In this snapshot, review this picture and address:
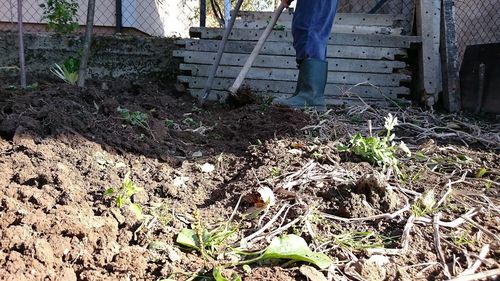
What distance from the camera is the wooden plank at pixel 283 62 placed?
4.30 metres

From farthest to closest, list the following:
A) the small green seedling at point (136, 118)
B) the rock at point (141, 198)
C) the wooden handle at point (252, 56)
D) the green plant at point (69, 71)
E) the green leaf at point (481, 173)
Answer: the green plant at point (69, 71), the wooden handle at point (252, 56), the small green seedling at point (136, 118), the green leaf at point (481, 173), the rock at point (141, 198)

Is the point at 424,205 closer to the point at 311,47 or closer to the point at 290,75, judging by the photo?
the point at 311,47

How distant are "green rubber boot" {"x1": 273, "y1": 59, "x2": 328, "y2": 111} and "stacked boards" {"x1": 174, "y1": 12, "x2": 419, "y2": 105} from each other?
0.70 metres

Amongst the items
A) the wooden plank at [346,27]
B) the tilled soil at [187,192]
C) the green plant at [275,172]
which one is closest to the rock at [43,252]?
the tilled soil at [187,192]

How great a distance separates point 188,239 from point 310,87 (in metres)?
2.15

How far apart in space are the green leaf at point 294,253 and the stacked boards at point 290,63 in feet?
9.18

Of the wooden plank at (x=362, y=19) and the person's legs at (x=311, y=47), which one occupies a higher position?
the wooden plank at (x=362, y=19)

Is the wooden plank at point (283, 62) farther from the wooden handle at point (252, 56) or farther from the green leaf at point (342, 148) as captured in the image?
the green leaf at point (342, 148)

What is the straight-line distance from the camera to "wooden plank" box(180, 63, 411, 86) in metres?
Answer: 4.28

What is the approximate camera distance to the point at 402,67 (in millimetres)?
4316

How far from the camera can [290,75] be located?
4379 millimetres

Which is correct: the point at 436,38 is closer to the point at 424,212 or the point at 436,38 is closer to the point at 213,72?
the point at 213,72

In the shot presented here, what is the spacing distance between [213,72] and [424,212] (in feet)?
9.05

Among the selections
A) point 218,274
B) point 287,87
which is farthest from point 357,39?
point 218,274
